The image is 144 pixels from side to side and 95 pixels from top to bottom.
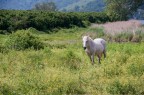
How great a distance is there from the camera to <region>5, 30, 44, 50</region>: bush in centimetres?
2652

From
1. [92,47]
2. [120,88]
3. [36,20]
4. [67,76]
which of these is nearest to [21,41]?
[92,47]

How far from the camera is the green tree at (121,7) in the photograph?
71894 mm

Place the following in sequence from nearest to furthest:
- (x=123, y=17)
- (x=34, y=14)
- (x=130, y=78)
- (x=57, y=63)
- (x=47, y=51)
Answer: (x=130, y=78)
(x=57, y=63)
(x=47, y=51)
(x=34, y=14)
(x=123, y=17)

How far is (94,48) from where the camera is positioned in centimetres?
2127

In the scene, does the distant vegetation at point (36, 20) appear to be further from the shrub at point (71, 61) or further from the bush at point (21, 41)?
the shrub at point (71, 61)

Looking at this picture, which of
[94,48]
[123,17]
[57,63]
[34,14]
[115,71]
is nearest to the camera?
[115,71]

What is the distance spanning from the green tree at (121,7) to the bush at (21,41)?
147 ft

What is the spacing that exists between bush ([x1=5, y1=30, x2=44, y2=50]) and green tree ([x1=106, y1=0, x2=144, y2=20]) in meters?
44.9

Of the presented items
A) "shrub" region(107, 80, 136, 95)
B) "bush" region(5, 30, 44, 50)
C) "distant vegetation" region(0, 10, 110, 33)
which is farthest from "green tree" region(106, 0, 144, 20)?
"shrub" region(107, 80, 136, 95)

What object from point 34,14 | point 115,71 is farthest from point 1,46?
point 34,14

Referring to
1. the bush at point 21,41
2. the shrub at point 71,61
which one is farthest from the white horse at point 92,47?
the bush at point 21,41

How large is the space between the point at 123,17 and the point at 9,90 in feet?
204

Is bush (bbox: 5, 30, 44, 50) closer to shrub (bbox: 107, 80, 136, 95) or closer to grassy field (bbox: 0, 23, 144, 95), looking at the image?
grassy field (bbox: 0, 23, 144, 95)

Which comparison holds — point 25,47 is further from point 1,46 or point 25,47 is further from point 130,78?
point 130,78
